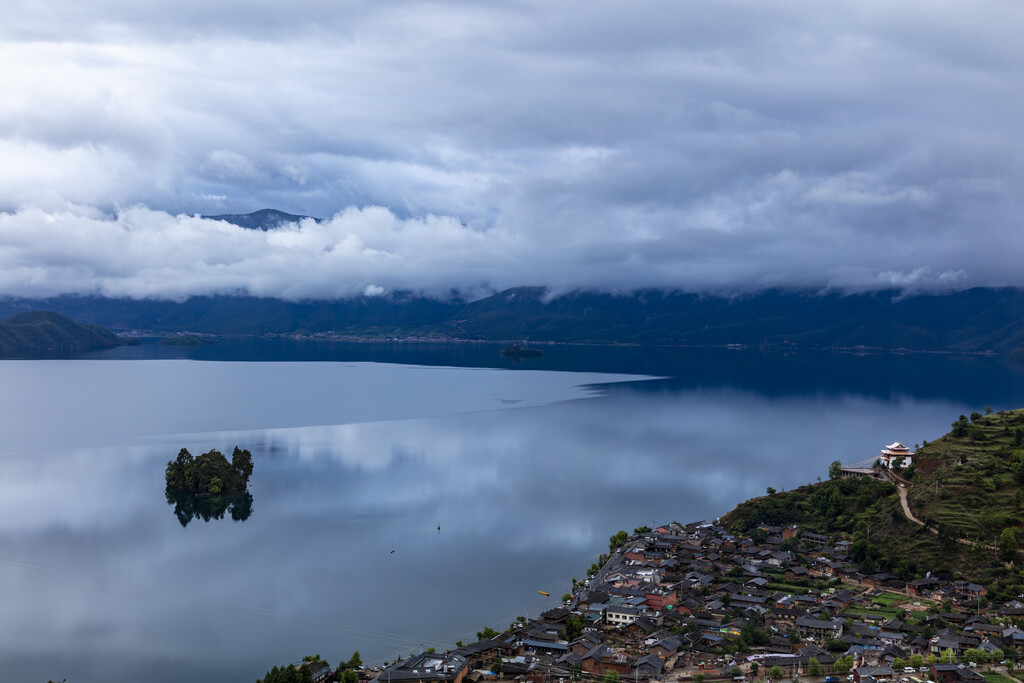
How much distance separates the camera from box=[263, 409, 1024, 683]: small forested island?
877 inches

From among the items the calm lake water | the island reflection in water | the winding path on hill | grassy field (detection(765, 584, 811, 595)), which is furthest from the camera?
the island reflection in water

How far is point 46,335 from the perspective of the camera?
16775 centimetres

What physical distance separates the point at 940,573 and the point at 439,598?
60.4 feet

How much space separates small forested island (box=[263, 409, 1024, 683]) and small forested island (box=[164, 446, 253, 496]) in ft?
75.2

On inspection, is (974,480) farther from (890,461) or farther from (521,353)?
(521,353)

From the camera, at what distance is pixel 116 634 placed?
25172 millimetres

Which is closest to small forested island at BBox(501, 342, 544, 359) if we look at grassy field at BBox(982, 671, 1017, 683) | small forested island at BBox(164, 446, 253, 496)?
small forested island at BBox(164, 446, 253, 496)

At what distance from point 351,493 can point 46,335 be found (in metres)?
153

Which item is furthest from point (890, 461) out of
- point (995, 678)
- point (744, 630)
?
point (995, 678)

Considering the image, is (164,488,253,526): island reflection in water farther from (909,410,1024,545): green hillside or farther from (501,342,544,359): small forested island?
(501,342,544,359): small forested island

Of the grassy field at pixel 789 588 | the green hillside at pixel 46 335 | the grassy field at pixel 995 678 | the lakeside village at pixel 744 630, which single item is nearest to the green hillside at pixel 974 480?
the lakeside village at pixel 744 630

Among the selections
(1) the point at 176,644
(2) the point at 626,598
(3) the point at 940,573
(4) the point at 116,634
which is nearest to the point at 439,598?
(2) the point at 626,598

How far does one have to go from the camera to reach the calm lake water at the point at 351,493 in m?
26.0

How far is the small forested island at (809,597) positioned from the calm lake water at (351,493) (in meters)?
2.87
